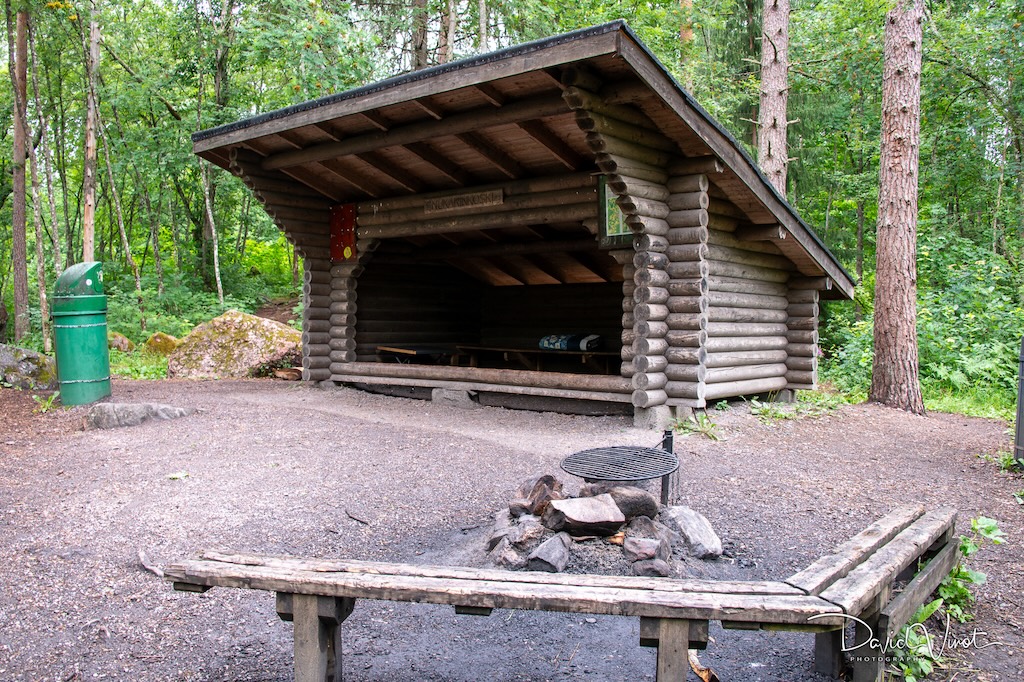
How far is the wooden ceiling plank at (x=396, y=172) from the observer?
31.6 ft

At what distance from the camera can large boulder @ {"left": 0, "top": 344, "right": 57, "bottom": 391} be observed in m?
9.98

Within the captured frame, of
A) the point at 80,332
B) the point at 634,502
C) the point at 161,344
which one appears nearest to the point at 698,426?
the point at 634,502

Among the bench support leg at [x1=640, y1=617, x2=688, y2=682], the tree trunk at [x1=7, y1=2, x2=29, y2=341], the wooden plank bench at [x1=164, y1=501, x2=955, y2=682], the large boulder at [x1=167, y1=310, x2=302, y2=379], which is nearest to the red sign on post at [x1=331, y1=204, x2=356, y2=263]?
the large boulder at [x1=167, y1=310, x2=302, y2=379]

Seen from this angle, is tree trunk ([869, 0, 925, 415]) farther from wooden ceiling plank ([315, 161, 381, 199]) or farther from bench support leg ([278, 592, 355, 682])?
bench support leg ([278, 592, 355, 682])

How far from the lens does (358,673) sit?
2932 millimetres

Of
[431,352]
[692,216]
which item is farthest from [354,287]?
[692,216]

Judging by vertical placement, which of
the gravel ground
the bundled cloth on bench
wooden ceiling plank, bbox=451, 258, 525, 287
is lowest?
the gravel ground

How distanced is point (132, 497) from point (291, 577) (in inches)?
139

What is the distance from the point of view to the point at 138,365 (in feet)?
46.9

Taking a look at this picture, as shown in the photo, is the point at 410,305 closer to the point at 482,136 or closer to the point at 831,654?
the point at 482,136

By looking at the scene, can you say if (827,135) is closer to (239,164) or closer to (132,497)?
(239,164)

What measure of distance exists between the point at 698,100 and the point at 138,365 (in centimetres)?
1493

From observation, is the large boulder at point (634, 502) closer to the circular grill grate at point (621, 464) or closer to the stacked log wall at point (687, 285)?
the circular grill grate at point (621, 464)

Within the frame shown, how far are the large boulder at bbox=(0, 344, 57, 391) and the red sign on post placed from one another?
4.58m
